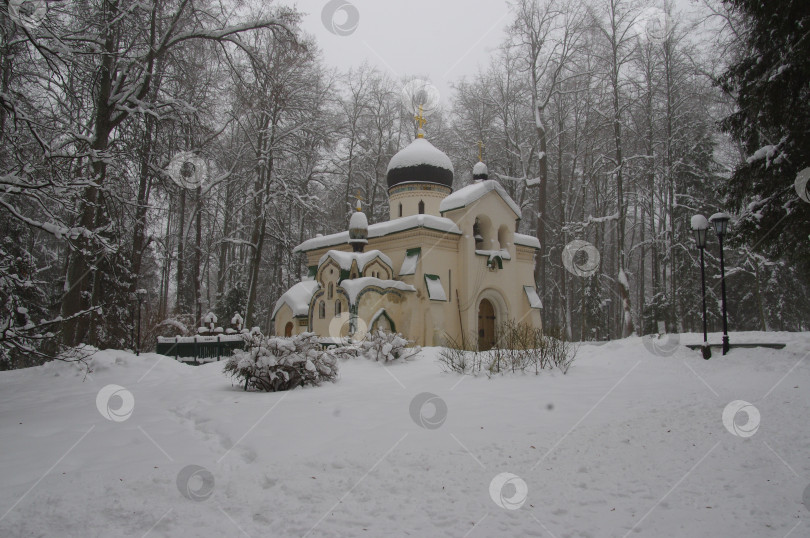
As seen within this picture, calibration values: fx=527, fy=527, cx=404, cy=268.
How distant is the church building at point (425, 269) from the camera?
60.5 feet

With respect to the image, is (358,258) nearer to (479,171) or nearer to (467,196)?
(467,196)

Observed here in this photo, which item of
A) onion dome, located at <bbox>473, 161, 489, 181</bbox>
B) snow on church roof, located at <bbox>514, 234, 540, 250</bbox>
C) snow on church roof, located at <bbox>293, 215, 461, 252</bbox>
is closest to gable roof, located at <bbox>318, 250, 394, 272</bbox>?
snow on church roof, located at <bbox>293, 215, 461, 252</bbox>

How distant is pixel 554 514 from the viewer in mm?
4168

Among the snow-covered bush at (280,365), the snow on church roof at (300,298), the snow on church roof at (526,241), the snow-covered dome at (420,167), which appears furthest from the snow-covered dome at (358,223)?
the snow-covered bush at (280,365)

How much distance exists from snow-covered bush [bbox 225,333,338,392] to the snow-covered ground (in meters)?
0.32

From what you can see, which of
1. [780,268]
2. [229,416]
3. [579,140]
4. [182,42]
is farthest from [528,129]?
[229,416]

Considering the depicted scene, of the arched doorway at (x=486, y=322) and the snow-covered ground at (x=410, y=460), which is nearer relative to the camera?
the snow-covered ground at (x=410, y=460)

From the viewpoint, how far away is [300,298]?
20.3 metres

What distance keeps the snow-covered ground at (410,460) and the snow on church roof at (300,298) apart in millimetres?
11388

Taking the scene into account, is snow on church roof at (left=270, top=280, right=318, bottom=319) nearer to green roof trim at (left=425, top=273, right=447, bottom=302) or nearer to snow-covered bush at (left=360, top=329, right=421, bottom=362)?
green roof trim at (left=425, top=273, right=447, bottom=302)

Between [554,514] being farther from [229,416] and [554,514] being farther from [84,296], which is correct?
[84,296]

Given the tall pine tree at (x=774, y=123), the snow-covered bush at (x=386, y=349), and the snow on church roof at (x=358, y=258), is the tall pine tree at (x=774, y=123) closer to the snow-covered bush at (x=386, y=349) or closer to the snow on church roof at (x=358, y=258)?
the snow-covered bush at (x=386, y=349)

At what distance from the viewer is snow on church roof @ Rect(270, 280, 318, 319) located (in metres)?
20.0

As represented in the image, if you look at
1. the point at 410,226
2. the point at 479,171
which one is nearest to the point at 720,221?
the point at 410,226
